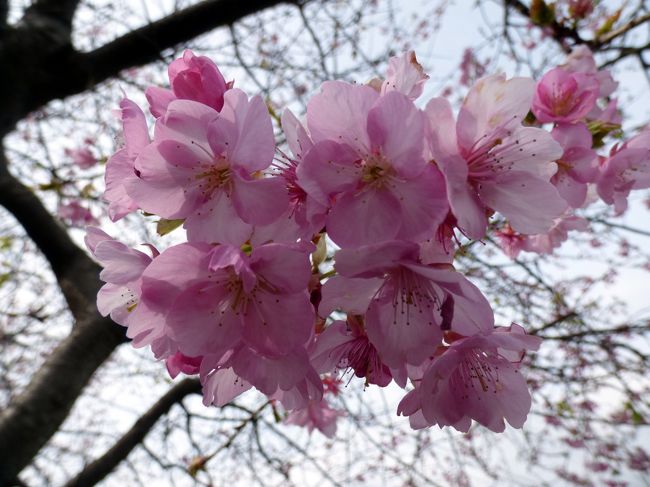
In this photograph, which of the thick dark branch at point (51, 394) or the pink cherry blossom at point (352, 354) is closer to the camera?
the pink cherry blossom at point (352, 354)

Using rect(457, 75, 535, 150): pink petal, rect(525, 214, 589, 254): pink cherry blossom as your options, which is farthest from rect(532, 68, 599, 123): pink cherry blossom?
rect(525, 214, 589, 254): pink cherry blossom

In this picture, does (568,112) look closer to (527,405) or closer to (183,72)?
(527,405)

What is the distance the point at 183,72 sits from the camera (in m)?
0.73

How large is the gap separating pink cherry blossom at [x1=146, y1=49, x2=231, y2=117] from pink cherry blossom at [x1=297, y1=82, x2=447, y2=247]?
173 millimetres

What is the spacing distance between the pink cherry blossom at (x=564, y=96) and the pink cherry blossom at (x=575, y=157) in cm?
3

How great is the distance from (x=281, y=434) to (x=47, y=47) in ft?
9.65

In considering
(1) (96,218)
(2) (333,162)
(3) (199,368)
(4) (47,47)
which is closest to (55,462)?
(1) (96,218)

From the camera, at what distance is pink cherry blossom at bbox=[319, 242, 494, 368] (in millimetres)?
646

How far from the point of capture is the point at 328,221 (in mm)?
631

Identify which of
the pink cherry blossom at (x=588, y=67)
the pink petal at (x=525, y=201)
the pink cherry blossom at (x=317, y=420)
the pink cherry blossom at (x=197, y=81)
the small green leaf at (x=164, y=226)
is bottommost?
the small green leaf at (x=164, y=226)

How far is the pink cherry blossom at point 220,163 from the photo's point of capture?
67 cm

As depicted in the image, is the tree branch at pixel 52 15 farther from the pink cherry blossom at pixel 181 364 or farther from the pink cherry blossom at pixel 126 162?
the pink cherry blossom at pixel 181 364

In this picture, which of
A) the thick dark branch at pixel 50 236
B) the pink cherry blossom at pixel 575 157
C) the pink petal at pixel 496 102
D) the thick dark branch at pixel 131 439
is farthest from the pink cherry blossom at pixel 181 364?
the thick dark branch at pixel 131 439

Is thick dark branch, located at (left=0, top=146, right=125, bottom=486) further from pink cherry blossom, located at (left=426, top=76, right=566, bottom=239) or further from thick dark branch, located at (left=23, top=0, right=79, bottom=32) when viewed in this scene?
pink cherry blossom, located at (left=426, top=76, right=566, bottom=239)
